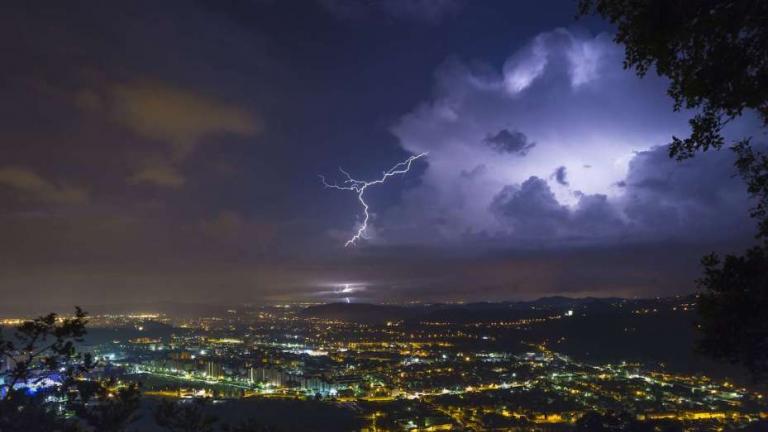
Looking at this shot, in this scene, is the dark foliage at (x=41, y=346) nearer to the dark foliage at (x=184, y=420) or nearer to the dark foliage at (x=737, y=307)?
the dark foliage at (x=184, y=420)

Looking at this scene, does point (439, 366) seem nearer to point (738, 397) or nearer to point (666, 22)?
point (738, 397)

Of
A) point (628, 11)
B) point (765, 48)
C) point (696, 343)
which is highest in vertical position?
point (628, 11)

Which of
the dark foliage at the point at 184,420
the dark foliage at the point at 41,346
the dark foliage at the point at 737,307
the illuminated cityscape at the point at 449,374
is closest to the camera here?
the dark foliage at the point at 737,307

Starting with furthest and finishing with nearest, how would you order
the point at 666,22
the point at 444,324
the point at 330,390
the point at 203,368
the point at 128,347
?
the point at 444,324 < the point at 128,347 < the point at 203,368 < the point at 330,390 < the point at 666,22

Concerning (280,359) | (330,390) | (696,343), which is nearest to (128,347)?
(280,359)

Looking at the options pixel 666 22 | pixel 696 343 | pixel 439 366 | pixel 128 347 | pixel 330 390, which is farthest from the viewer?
pixel 128 347

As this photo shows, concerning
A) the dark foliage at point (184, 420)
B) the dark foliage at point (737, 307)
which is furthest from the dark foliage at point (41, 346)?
the dark foliage at point (737, 307)

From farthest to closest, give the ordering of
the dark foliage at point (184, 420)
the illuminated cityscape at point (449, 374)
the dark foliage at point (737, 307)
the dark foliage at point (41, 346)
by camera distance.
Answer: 1. the illuminated cityscape at point (449, 374)
2. the dark foliage at point (184, 420)
3. the dark foliage at point (41, 346)
4. the dark foliage at point (737, 307)

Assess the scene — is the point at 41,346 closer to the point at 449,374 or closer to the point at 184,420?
the point at 184,420

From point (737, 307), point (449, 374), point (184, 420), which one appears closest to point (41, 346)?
point (184, 420)

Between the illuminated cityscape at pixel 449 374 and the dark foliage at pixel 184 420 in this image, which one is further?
the illuminated cityscape at pixel 449 374

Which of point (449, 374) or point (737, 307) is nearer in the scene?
point (737, 307)
